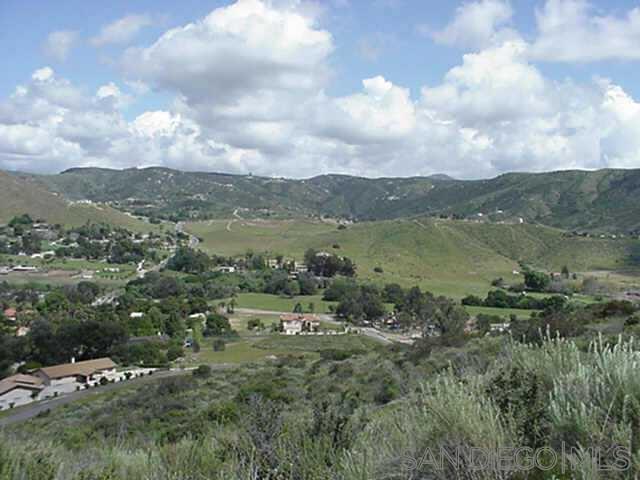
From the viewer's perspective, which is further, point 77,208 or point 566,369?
point 77,208

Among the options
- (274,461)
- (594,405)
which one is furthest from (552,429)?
Result: (274,461)

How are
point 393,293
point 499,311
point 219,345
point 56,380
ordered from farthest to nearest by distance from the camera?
point 393,293 < point 499,311 < point 219,345 < point 56,380

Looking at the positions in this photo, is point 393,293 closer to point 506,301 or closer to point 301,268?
point 506,301

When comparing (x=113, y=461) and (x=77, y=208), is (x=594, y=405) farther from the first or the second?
(x=77, y=208)

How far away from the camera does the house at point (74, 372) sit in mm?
35097

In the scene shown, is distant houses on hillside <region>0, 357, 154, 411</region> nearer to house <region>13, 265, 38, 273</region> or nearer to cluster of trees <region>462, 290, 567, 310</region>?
cluster of trees <region>462, 290, 567, 310</region>

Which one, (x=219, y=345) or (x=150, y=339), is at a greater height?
(x=219, y=345)

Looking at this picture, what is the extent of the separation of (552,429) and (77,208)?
140 meters

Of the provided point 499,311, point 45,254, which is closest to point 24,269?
point 45,254

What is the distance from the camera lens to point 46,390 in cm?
3378

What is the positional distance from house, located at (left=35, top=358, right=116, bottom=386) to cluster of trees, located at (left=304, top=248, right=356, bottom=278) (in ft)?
151

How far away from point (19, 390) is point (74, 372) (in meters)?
3.99

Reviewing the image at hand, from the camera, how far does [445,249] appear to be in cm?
9300

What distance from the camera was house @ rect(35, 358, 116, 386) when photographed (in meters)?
35.1
